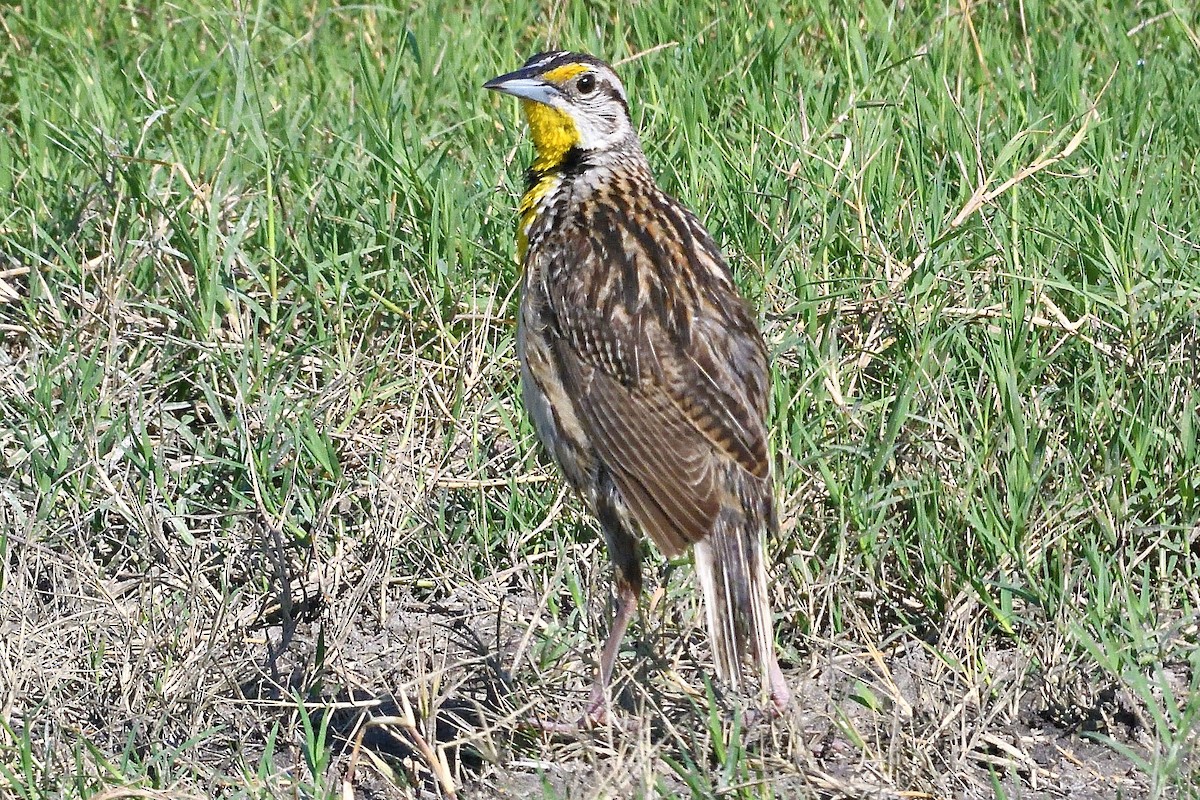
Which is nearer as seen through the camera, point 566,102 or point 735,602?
point 735,602

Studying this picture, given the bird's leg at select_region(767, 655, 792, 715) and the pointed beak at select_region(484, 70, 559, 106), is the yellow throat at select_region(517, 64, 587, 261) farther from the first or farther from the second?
the bird's leg at select_region(767, 655, 792, 715)

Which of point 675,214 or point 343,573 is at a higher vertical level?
point 675,214

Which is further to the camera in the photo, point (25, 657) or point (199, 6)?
point (199, 6)

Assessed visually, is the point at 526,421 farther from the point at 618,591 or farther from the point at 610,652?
the point at 610,652

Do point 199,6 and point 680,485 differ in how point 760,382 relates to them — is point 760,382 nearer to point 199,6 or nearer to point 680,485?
point 680,485

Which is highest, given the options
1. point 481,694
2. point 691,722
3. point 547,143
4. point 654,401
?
point 547,143

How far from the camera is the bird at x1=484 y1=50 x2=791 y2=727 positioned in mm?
4457

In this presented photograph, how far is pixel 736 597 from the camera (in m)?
4.48

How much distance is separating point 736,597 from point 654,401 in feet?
1.69

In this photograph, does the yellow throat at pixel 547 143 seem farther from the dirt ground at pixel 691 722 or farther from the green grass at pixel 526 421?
the dirt ground at pixel 691 722

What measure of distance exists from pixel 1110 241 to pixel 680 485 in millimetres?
1805

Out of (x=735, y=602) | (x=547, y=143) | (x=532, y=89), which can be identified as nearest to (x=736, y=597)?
(x=735, y=602)

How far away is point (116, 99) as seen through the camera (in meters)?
6.54

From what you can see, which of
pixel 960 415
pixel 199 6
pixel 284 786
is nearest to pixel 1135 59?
pixel 960 415
